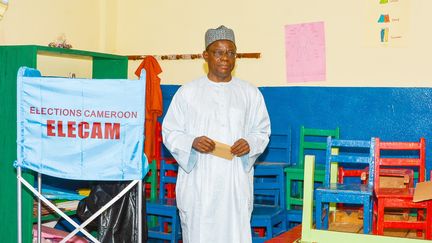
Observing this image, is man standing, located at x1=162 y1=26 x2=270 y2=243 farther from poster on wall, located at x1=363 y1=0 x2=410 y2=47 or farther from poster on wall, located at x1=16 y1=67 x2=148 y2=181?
poster on wall, located at x1=363 y1=0 x2=410 y2=47

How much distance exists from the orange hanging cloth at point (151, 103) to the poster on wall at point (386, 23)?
5.89 feet

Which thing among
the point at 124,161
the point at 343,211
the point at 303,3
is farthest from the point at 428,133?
the point at 124,161

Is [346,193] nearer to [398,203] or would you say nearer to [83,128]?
[398,203]

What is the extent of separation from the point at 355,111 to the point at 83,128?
2.52m

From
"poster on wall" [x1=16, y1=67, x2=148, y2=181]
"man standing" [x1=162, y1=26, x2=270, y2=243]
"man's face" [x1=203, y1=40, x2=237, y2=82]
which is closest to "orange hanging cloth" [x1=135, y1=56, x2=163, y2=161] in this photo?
"man standing" [x1=162, y1=26, x2=270, y2=243]

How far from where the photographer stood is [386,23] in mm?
5012

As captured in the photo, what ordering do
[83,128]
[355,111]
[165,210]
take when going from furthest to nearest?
[355,111], [165,210], [83,128]

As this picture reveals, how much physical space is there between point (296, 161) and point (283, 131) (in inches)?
10.8

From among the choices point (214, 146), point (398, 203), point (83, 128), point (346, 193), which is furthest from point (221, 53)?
point (398, 203)

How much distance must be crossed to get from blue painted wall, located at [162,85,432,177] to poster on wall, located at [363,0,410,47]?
0.38 meters

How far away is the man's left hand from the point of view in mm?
3752

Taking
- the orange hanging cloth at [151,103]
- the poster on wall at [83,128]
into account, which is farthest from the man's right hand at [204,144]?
the orange hanging cloth at [151,103]

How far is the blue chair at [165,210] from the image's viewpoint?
4.91 metres

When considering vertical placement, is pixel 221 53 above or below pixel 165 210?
above
